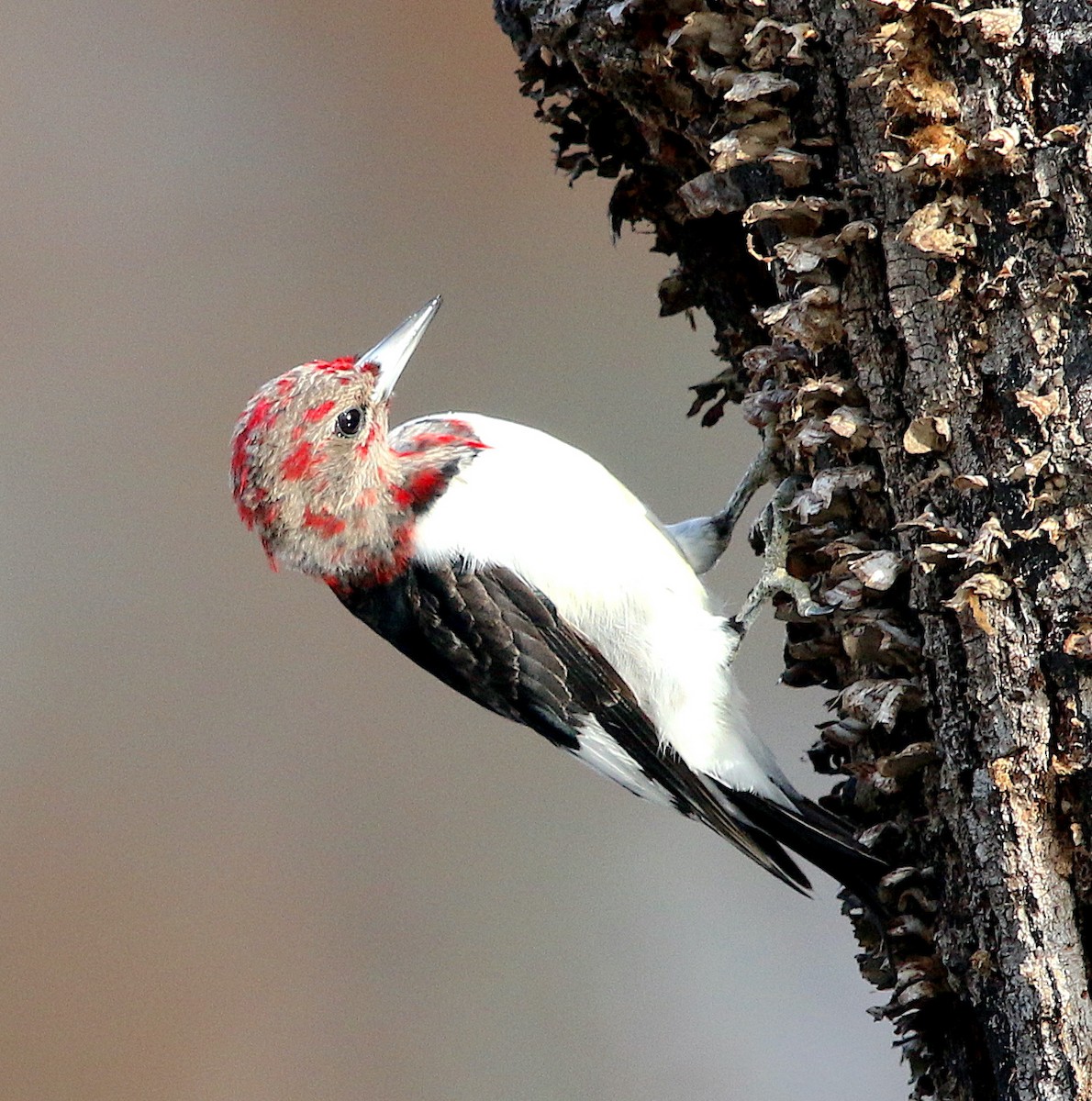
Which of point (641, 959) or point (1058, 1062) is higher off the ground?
point (641, 959)

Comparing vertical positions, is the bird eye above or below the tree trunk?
above

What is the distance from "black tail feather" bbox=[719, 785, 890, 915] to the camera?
1681 mm

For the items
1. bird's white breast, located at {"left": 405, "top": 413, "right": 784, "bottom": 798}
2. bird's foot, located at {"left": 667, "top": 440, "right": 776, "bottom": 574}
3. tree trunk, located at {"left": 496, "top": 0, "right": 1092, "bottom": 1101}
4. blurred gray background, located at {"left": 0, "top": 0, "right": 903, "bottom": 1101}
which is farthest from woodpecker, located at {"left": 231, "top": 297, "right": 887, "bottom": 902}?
blurred gray background, located at {"left": 0, "top": 0, "right": 903, "bottom": 1101}

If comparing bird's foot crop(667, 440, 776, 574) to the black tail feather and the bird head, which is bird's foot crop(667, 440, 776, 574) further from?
the bird head

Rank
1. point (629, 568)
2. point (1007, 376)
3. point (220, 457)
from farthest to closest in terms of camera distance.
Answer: point (220, 457)
point (629, 568)
point (1007, 376)

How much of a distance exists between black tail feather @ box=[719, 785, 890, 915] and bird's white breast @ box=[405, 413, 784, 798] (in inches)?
1.8

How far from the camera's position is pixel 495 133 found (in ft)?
12.6

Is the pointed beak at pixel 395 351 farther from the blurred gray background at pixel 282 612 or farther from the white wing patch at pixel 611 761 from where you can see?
the blurred gray background at pixel 282 612

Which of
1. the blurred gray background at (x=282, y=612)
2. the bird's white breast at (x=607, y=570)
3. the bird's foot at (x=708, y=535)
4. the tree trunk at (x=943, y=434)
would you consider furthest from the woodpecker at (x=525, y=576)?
the blurred gray background at (x=282, y=612)

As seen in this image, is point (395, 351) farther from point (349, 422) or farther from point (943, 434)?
point (943, 434)

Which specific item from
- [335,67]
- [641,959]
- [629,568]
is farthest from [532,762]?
[335,67]

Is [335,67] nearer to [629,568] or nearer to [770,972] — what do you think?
[629,568]

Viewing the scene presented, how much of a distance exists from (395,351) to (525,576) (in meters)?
0.46

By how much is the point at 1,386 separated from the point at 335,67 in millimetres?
1268
